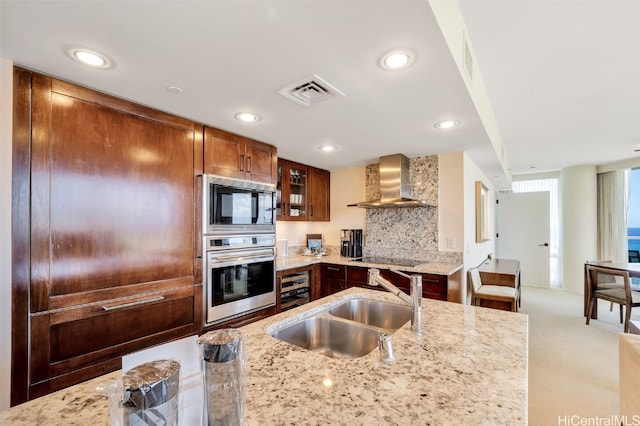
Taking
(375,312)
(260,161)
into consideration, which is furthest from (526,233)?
(260,161)

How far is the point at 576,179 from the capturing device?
16.7ft

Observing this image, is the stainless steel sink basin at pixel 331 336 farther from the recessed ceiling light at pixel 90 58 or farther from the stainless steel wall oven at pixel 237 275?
the recessed ceiling light at pixel 90 58

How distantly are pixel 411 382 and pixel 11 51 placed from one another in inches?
88.1

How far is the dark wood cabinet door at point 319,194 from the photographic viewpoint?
383 centimetres

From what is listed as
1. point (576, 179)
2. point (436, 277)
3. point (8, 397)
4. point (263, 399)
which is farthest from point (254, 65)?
point (576, 179)

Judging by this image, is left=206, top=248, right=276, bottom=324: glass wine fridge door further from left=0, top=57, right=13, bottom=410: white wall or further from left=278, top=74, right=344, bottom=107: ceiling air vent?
left=278, top=74, right=344, bottom=107: ceiling air vent

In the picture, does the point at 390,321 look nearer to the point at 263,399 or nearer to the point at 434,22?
the point at 263,399

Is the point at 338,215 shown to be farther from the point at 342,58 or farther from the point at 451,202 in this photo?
the point at 342,58

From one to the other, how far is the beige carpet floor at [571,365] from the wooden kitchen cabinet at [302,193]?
2803 mm

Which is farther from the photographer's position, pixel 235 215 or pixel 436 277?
pixel 436 277

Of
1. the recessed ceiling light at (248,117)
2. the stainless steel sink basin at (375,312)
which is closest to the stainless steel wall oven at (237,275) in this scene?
the recessed ceiling light at (248,117)

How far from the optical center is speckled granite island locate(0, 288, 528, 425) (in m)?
0.66

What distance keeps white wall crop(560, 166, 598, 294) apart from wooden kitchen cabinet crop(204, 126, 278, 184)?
5.72 m

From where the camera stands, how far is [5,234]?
1.33m
